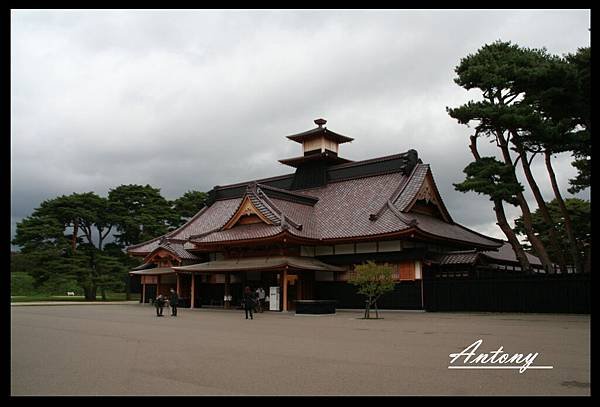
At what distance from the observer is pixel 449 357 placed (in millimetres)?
10844

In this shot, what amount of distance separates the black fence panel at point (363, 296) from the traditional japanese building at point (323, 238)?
58 mm

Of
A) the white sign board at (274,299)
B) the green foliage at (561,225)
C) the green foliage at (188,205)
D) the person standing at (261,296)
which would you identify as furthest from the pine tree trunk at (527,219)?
the green foliage at (188,205)

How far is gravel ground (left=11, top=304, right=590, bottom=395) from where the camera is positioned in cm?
794

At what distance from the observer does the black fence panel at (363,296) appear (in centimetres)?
2806

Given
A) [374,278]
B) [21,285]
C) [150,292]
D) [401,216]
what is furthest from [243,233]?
[21,285]

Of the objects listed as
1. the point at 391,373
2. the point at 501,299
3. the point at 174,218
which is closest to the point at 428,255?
the point at 501,299

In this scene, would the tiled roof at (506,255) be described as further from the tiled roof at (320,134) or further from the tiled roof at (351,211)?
the tiled roof at (320,134)

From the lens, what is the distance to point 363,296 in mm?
29953

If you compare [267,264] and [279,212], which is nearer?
[267,264]

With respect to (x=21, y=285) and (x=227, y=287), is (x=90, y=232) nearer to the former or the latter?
(x=21, y=285)

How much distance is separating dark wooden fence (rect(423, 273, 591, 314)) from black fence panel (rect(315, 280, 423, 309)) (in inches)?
27.0

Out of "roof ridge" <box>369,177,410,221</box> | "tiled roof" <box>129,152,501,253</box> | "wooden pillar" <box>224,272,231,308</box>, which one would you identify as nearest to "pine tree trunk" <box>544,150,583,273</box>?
"tiled roof" <box>129,152,501,253</box>

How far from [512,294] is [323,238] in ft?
36.6

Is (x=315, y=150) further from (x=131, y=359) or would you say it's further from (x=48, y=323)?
(x=131, y=359)
